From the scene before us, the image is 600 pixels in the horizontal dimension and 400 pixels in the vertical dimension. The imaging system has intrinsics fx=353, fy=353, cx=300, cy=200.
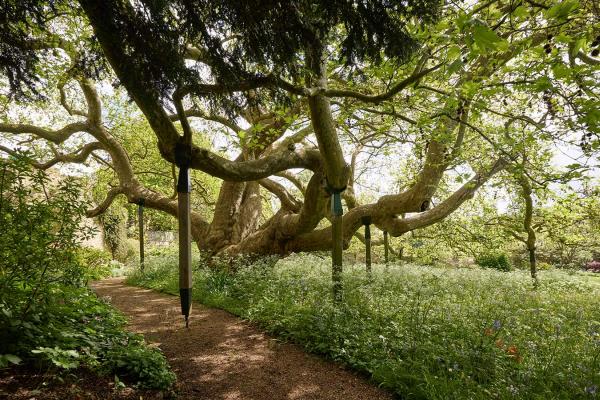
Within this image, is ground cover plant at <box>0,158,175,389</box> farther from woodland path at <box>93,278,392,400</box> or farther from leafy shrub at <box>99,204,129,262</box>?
leafy shrub at <box>99,204,129,262</box>

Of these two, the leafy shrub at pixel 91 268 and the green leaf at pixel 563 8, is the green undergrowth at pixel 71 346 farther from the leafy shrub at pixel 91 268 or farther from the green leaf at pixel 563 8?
the green leaf at pixel 563 8

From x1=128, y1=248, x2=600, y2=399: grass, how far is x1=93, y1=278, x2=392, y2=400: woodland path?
263 mm

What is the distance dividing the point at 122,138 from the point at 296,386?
525 inches

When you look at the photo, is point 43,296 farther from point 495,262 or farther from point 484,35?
point 495,262

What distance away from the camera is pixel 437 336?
14.6 ft

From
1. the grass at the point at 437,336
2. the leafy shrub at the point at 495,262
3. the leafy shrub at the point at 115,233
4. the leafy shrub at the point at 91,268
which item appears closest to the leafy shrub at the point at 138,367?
the leafy shrub at the point at 91,268

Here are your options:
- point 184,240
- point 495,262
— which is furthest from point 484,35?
point 495,262

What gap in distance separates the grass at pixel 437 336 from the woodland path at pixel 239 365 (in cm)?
26

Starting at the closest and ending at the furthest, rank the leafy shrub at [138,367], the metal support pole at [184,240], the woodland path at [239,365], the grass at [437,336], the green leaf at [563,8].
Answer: the green leaf at [563,8]
the leafy shrub at [138,367]
the grass at [437,336]
the woodland path at [239,365]
the metal support pole at [184,240]

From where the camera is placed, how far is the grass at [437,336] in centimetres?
335

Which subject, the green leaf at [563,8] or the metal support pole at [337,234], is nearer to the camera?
the green leaf at [563,8]

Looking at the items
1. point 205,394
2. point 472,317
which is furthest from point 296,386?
point 472,317

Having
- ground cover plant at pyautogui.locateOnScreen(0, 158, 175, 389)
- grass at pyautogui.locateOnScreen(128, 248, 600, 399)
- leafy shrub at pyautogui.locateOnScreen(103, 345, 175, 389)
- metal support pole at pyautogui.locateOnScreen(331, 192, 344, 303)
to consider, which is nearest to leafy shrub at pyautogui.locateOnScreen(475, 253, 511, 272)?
grass at pyautogui.locateOnScreen(128, 248, 600, 399)

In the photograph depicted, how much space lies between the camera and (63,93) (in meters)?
10.6
